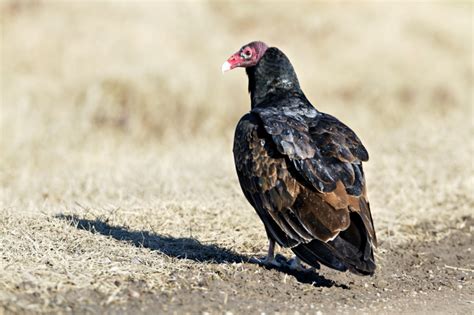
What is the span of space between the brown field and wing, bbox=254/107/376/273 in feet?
1.16

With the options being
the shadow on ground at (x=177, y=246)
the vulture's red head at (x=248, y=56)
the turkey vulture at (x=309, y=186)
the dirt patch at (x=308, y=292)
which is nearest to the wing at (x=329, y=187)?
the turkey vulture at (x=309, y=186)

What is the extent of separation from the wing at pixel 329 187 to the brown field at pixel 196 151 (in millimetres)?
353

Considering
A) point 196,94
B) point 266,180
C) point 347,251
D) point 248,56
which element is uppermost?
point 196,94

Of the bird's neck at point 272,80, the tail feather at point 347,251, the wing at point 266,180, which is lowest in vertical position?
the tail feather at point 347,251

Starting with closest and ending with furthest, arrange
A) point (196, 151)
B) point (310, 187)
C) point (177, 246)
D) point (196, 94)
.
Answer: point (310, 187), point (177, 246), point (196, 151), point (196, 94)

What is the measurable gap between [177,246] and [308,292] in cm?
106

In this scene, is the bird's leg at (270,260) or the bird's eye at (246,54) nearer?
the bird's leg at (270,260)

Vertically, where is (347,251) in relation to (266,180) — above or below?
below

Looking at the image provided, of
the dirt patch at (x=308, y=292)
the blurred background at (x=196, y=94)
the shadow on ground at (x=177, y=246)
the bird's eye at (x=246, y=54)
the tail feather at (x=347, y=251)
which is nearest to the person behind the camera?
the dirt patch at (x=308, y=292)

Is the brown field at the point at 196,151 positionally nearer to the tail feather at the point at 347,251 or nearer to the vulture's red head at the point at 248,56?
the tail feather at the point at 347,251

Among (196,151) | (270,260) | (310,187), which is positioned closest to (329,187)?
(310,187)

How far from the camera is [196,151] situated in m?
9.77

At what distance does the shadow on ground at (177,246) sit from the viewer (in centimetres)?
519

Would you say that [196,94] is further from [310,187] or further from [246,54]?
[310,187]
